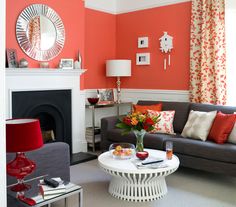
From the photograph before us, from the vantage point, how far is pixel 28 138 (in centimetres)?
208

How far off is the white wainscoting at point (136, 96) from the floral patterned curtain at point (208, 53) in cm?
29

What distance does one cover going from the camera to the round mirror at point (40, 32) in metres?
4.25

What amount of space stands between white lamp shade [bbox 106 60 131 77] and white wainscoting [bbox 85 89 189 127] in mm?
468

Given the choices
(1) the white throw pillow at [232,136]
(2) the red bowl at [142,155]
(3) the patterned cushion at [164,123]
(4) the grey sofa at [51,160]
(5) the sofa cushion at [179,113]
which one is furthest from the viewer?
(5) the sofa cushion at [179,113]

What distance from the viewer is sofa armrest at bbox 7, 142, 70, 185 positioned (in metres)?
2.69

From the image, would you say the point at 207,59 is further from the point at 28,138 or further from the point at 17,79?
the point at 28,138

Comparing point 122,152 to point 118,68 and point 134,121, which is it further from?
point 118,68

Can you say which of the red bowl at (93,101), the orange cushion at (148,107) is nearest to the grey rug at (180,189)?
the orange cushion at (148,107)

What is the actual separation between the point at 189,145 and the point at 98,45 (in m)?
2.78

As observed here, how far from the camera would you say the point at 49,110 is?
182 inches

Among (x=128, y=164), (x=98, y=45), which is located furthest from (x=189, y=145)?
(x=98, y=45)

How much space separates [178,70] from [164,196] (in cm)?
256

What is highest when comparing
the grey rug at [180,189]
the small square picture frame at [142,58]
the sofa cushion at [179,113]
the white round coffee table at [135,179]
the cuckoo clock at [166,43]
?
the cuckoo clock at [166,43]

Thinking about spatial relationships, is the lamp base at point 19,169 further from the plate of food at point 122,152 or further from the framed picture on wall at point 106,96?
the framed picture on wall at point 106,96
